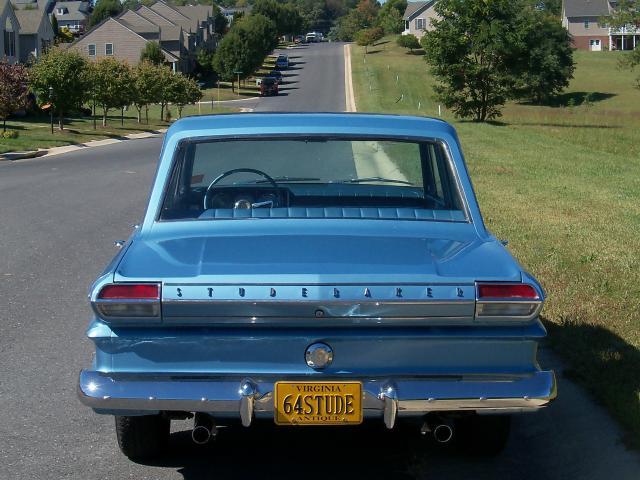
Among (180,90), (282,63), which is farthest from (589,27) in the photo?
(180,90)

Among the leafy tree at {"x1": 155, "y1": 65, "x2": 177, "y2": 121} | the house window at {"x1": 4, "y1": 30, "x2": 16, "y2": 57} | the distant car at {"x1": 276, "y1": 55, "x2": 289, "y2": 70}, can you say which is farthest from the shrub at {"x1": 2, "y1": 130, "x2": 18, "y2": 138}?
the distant car at {"x1": 276, "y1": 55, "x2": 289, "y2": 70}

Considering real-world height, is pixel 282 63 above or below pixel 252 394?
above

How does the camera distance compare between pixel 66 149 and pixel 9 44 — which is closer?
pixel 66 149

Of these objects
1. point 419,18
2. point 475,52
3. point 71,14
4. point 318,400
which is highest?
point 71,14

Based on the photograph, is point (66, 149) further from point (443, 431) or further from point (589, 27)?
point (589, 27)

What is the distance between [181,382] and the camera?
398 cm

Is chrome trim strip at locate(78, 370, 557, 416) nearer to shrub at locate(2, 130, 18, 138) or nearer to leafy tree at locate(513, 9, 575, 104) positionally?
shrub at locate(2, 130, 18, 138)

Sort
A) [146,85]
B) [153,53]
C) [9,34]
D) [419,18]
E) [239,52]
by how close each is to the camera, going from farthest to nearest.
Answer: [419,18] → [239,52] → [153,53] → [9,34] → [146,85]

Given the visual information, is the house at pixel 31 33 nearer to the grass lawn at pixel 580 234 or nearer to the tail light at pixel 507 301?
the grass lawn at pixel 580 234

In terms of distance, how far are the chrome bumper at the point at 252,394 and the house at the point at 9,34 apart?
51458 millimetres

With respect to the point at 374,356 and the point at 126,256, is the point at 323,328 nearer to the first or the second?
the point at 374,356

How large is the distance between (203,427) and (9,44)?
55572 mm

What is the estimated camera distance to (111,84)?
134 feet

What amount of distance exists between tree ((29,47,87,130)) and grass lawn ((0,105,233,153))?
1.38 m
